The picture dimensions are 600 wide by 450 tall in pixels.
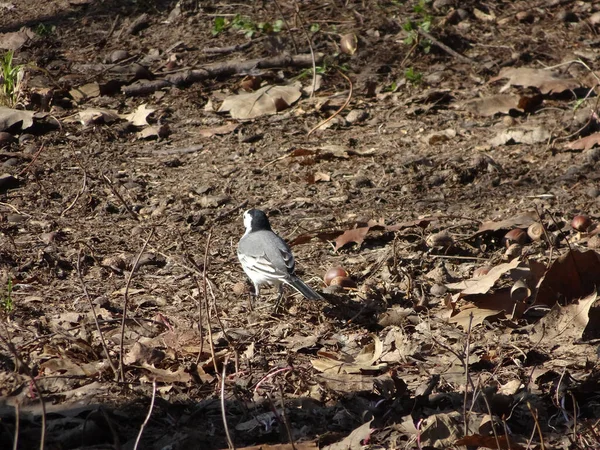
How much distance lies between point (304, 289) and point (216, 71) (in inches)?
154

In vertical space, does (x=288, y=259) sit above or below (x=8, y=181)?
above

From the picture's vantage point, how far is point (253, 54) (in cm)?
862

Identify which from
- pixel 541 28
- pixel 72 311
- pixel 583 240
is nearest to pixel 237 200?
pixel 72 311

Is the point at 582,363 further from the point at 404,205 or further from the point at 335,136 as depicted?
the point at 335,136

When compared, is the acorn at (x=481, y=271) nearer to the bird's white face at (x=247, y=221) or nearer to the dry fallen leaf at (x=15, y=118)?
the bird's white face at (x=247, y=221)

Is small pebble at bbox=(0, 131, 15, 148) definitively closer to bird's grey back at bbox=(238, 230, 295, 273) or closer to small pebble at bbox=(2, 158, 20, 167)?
small pebble at bbox=(2, 158, 20, 167)

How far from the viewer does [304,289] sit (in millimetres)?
4941

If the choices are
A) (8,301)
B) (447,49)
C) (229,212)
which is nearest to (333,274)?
(229,212)

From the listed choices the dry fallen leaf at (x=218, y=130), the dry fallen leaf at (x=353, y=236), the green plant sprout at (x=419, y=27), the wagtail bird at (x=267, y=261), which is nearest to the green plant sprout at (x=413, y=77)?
the green plant sprout at (x=419, y=27)

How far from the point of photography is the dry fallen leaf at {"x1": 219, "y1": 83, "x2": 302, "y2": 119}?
306 inches

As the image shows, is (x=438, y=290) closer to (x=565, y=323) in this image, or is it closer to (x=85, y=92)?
(x=565, y=323)

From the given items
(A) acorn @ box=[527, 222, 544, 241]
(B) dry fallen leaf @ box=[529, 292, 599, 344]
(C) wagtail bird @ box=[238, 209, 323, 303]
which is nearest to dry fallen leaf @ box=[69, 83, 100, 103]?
(C) wagtail bird @ box=[238, 209, 323, 303]

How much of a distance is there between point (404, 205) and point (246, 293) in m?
1.58

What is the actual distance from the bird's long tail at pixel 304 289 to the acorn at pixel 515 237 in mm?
1427
